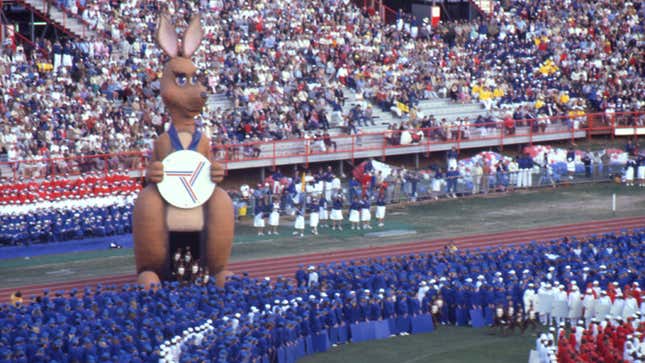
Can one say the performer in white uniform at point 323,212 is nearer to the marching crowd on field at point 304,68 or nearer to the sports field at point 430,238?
the sports field at point 430,238

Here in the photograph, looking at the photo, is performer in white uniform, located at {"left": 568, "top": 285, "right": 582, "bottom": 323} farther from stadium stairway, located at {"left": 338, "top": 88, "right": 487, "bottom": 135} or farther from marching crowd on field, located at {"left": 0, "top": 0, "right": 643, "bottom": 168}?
stadium stairway, located at {"left": 338, "top": 88, "right": 487, "bottom": 135}

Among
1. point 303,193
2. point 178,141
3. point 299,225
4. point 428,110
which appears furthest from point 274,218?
point 428,110

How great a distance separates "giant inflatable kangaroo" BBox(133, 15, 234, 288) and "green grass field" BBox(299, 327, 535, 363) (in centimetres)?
281

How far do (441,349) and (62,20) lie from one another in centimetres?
2076

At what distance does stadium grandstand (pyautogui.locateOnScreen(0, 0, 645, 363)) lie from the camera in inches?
919

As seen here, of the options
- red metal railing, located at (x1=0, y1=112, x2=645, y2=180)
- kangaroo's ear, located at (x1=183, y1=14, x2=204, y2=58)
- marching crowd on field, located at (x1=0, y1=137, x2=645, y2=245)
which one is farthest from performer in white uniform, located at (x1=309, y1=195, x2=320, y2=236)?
kangaroo's ear, located at (x1=183, y1=14, x2=204, y2=58)

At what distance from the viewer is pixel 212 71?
133 feet

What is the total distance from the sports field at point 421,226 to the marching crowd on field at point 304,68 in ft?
13.8

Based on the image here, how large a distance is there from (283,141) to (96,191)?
654 cm

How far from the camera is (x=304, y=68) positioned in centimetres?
4194

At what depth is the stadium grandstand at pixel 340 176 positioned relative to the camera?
76.6 ft

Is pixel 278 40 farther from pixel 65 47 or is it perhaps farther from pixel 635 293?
pixel 635 293

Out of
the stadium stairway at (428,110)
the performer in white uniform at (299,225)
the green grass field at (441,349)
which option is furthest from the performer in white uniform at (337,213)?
the green grass field at (441,349)

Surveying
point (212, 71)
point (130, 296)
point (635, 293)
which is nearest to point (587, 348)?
point (635, 293)
